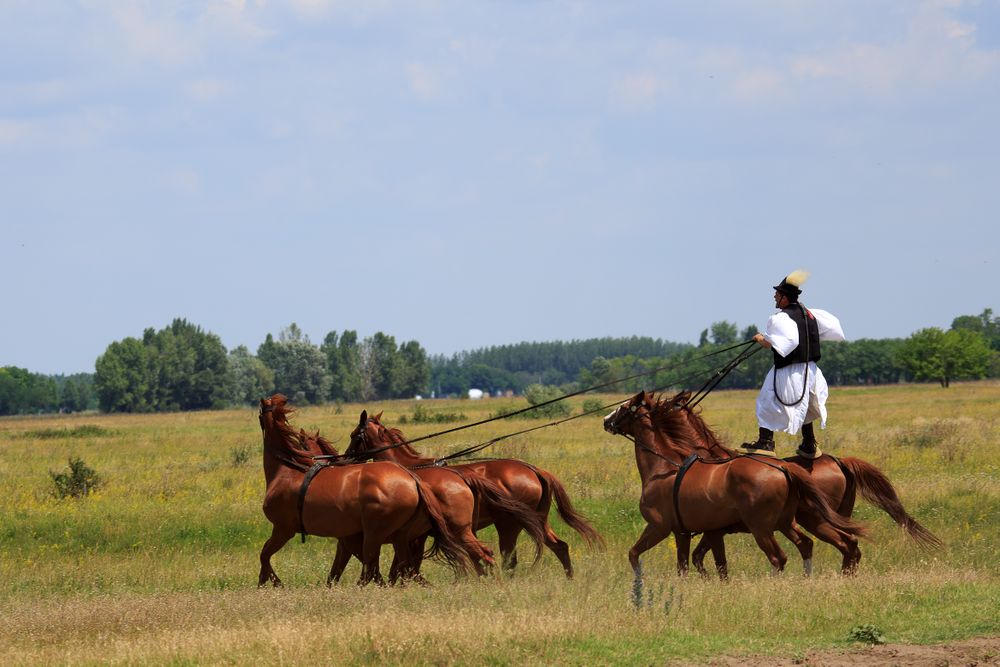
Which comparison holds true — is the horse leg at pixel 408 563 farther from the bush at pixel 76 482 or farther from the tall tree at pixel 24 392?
the tall tree at pixel 24 392

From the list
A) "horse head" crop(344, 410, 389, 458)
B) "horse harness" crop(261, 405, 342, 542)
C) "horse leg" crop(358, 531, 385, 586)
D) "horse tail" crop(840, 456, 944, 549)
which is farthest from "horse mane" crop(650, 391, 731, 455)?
"horse harness" crop(261, 405, 342, 542)

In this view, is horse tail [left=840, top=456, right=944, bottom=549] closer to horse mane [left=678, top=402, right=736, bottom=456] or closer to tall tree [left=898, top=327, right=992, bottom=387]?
horse mane [left=678, top=402, right=736, bottom=456]

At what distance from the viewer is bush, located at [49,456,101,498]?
20.8 metres

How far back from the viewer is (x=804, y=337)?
12.1 metres

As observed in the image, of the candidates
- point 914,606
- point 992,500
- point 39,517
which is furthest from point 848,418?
point 914,606

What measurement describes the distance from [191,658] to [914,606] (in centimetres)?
553

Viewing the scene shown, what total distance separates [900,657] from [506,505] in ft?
17.4

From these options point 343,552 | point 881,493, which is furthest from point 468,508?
point 881,493

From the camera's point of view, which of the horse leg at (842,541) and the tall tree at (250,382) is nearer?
the horse leg at (842,541)

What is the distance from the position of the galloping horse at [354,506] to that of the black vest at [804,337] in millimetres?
3903

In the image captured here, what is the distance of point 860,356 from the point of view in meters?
131

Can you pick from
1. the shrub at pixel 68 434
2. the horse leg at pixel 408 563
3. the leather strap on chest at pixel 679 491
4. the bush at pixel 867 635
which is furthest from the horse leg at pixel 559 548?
the shrub at pixel 68 434

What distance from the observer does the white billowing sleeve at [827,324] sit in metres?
12.3

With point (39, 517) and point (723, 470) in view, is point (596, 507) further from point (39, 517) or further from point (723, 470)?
point (39, 517)
